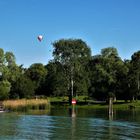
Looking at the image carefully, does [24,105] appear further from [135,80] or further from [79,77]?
[135,80]

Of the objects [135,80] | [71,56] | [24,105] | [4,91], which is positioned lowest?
[24,105]

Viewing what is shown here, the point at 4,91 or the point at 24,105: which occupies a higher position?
the point at 4,91

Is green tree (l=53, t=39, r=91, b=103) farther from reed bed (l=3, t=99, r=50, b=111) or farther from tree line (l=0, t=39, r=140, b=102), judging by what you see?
reed bed (l=3, t=99, r=50, b=111)

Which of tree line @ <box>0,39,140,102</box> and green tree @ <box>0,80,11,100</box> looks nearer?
green tree @ <box>0,80,11,100</box>

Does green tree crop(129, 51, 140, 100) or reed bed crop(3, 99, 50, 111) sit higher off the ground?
green tree crop(129, 51, 140, 100)

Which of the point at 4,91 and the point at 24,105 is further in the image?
the point at 4,91

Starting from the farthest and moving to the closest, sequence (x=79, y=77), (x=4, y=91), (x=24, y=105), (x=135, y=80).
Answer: (x=79, y=77)
(x=135, y=80)
(x=4, y=91)
(x=24, y=105)

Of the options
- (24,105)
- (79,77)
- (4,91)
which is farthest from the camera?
(79,77)

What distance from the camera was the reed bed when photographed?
101m

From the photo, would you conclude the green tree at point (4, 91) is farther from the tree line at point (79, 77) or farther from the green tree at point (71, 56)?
the green tree at point (71, 56)

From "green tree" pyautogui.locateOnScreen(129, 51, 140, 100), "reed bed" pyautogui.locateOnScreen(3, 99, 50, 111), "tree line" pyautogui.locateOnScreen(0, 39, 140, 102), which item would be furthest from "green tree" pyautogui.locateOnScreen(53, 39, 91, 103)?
"reed bed" pyautogui.locateOnScreen(3, 99, 50, 111)

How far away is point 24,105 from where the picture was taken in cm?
10338

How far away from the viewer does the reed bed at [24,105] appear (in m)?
101

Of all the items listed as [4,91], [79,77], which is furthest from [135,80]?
[4,91]
